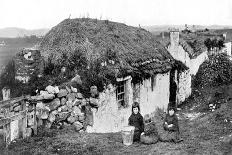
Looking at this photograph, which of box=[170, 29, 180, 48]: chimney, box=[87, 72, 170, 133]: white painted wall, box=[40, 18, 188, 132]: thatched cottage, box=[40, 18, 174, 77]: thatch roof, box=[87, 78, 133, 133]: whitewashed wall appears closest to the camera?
box=[87, 78, 133, 133]: whitewashed wall

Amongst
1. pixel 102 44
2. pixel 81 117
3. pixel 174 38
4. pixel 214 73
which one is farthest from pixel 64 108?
pixel 214 73

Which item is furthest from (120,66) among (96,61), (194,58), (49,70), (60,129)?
(194,58)

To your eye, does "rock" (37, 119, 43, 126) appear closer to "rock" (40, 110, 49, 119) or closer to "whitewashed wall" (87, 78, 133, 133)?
"rock" (40, 110, 49, 119)

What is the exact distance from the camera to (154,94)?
1956 centimetres

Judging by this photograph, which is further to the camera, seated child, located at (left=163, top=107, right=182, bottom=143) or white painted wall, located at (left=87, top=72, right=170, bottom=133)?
white painted wall, located at (left=87, top=72, right=170, bottom=133)

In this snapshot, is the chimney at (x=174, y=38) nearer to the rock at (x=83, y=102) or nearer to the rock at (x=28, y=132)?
the rock at (x=83, y=102)

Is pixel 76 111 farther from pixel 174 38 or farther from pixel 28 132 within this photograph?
pixel 174 38

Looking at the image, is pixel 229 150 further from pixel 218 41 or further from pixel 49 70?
pixel 218 41

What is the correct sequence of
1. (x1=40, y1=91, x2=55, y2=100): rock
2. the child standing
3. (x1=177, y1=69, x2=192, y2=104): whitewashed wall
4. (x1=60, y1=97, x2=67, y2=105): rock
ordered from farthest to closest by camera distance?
(x1=177, y1=69, x2=192, y2=104): whitewashed wall < (x1=60, y1=97, x2=67, y2=105): rock < (x1=40, y1=91, x2=55, y2=100): rock < the child standing

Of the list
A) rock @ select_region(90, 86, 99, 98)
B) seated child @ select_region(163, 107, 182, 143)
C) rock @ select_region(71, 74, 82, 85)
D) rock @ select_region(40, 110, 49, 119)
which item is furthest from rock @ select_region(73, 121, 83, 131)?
seated child @ select_region(163, 107, 182, 143)

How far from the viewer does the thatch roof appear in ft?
51.5

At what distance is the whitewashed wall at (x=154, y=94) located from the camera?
1821 cm

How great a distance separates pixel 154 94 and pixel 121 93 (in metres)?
3.88

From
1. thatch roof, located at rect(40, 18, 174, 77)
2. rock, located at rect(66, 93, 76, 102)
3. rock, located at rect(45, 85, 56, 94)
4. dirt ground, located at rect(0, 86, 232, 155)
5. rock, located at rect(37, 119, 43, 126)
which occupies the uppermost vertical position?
thatch roof, located at rect(40, 18, 174, 77)
